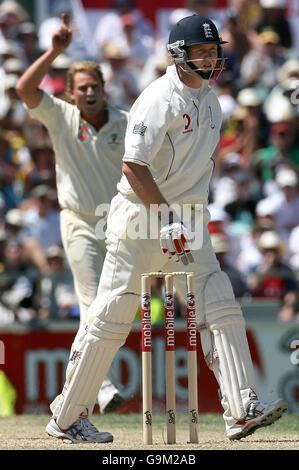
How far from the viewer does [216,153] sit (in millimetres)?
11945

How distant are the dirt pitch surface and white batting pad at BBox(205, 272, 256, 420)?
259mm

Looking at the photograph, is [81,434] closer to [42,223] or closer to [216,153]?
[42,223]

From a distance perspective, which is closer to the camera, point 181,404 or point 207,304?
Result: point 207,304

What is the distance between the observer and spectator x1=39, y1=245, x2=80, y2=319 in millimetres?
10156

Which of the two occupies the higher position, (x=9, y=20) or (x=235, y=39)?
(x=9, y=20)

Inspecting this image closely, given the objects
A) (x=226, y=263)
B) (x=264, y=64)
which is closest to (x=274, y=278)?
(x=226, y=263)

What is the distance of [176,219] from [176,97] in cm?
67

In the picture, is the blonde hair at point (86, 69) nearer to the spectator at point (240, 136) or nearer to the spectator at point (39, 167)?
the spectator at point (39, 167)

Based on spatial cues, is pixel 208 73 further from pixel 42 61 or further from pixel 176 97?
pixel 42 61

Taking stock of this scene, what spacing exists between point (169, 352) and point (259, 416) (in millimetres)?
568

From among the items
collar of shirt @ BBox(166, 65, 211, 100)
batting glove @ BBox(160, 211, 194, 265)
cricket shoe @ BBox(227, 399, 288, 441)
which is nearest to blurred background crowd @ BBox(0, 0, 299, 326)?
collar of shirt @ BBox(166, 65, 211, 100)

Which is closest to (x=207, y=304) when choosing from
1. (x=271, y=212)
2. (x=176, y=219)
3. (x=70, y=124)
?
(x=176, y=219)

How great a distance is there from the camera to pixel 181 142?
565 centimetres

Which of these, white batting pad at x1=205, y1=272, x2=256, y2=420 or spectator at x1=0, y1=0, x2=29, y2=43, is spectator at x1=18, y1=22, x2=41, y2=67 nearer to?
spectator at x1=0, y1=0, x2=29, y2=43
